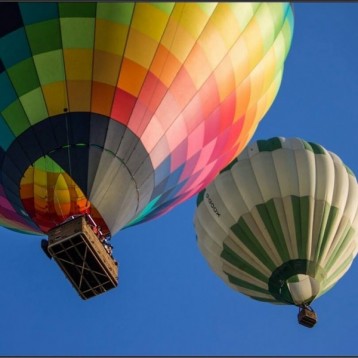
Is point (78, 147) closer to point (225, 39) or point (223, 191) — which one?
point (225, 39)

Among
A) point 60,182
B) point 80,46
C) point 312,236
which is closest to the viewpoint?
point 80,46

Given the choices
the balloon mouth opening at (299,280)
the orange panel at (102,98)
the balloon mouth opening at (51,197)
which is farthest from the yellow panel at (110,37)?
the balloon mouth opening at (299,280)

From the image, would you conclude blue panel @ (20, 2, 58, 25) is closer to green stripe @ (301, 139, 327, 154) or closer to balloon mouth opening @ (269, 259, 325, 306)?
balloon mouth opening @ (269, 259, 325, 306)

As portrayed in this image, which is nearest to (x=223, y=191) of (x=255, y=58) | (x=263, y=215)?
(x=263, y=215)

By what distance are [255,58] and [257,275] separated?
4.69m

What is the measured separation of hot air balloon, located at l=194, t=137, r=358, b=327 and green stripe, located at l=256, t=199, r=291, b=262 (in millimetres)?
15

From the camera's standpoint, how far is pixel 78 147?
11.0 meters

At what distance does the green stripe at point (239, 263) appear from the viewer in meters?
15.7

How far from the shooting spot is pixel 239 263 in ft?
52.4

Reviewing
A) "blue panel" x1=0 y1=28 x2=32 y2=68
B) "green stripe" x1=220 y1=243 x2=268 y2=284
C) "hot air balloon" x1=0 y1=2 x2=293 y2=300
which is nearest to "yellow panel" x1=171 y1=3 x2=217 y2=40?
"hot air balloon" x1=0 y1=2 x2=293 y2=300

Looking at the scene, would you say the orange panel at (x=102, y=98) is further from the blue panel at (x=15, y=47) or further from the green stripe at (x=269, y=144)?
the green stripe at (x=269, y=144)

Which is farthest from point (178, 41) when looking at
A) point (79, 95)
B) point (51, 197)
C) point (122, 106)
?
point (51, 197)

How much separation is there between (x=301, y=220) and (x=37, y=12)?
6.22 meters

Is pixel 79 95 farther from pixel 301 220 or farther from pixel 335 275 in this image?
pixel 335 275
